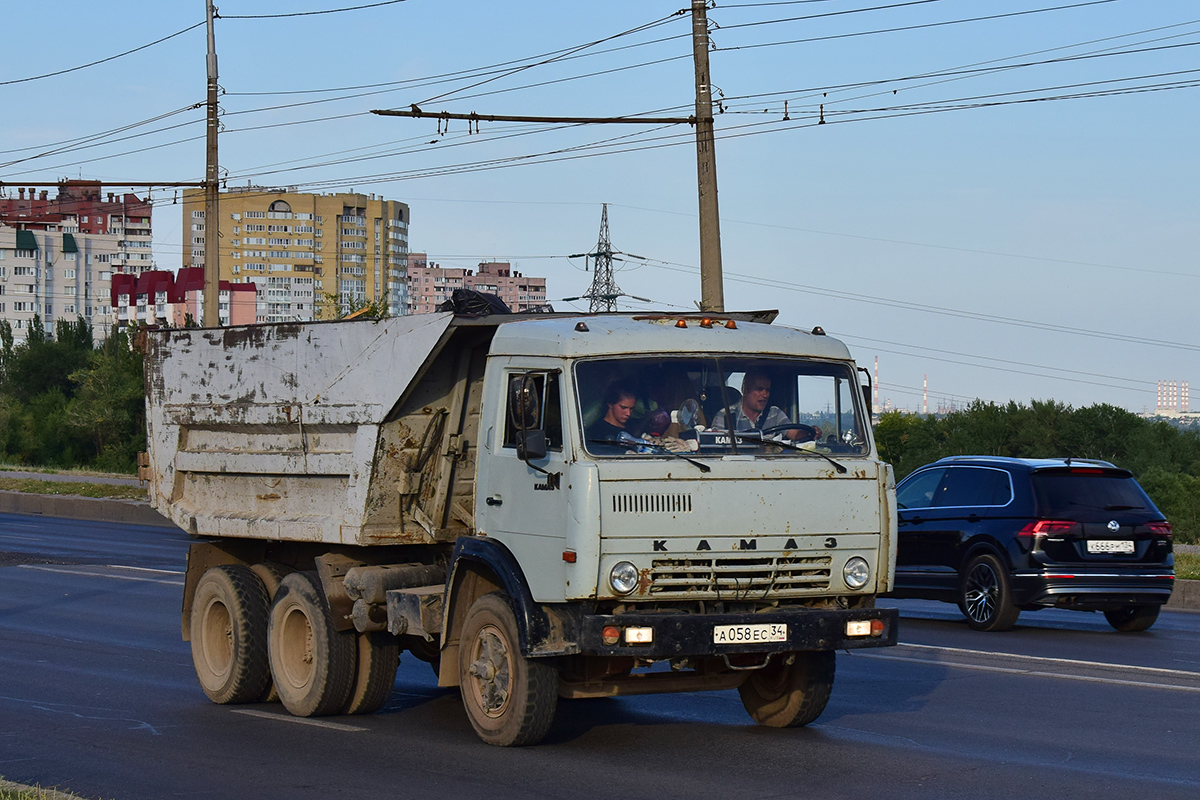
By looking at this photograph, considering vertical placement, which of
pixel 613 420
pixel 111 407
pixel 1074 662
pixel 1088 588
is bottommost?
pixel 1074 662

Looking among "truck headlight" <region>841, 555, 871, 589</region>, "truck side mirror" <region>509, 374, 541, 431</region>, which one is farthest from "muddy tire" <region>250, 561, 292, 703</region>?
"truck headlight" <region>841, 555, 871, 589</region>

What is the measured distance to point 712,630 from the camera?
296 inches

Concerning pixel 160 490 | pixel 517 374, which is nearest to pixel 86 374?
pixel 160 490

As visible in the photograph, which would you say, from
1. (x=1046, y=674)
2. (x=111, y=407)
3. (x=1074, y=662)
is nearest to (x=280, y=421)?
(x=1046, y=674)

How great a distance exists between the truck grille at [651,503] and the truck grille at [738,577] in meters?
0.26

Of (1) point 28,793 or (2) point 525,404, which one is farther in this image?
(2) point 525,404

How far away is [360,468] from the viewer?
9078mm

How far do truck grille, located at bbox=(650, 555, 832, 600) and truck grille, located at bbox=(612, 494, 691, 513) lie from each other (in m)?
0.26

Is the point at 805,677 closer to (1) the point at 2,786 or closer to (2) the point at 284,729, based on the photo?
(2) the point at 284,729

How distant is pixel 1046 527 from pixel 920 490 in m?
1.84

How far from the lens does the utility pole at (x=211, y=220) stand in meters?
29.1

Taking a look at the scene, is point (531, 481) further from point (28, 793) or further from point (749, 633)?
point (28, 793)

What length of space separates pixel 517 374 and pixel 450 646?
159 centimetres

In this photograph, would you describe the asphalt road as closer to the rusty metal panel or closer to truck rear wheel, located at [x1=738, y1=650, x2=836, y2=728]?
truck rear wheel, located at [x1=738, y1=650, x2=836, y2=728]
